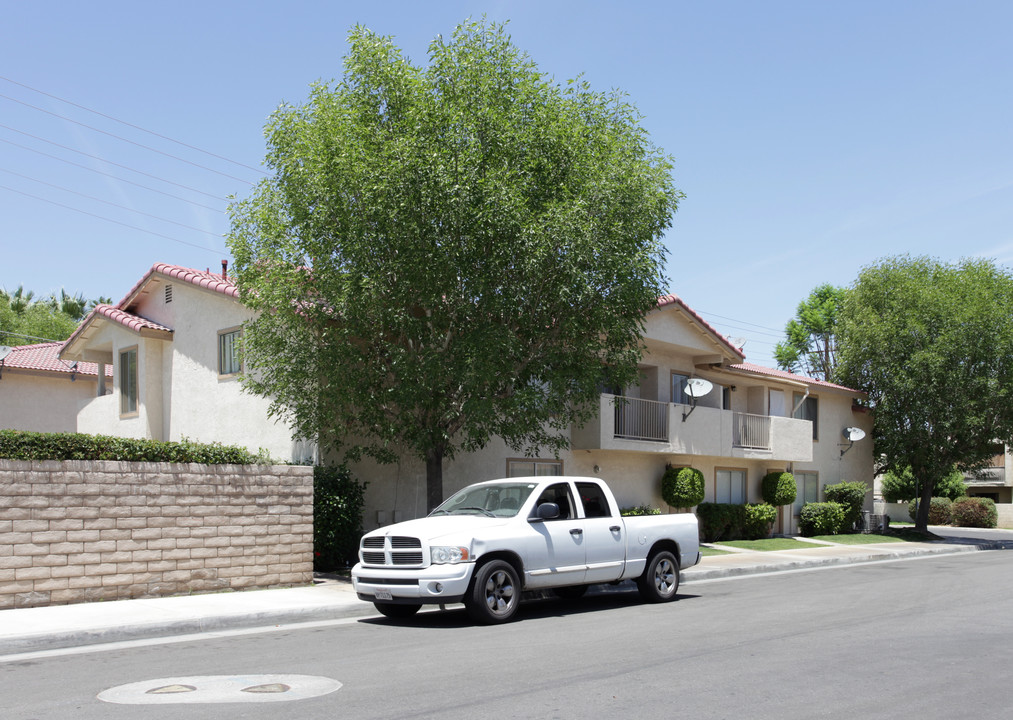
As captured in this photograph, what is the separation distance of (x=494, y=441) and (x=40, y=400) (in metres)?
15.7

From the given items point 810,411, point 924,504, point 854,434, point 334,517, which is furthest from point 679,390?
point 334,517

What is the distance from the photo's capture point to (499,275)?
52.7 ft

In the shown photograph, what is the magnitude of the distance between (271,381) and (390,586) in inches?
261

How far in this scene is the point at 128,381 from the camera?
24.1m

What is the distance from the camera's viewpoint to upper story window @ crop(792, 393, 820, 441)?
3412cm

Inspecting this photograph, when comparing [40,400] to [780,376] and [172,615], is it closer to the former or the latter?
[172,615]

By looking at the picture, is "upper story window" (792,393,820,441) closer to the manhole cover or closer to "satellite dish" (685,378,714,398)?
"satellite dish" (685,378,714,398)

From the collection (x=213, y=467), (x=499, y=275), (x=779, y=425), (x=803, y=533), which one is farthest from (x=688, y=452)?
(x=213, y=467)

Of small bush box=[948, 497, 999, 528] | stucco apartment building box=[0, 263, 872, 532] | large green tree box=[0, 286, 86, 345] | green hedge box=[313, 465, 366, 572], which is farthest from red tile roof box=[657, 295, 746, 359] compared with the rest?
large green tree box=[0, 286, 86, 345]

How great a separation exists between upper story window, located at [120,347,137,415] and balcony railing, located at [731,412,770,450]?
17.0 m

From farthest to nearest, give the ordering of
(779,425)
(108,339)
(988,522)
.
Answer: (988,522), (779,425), (108,339)

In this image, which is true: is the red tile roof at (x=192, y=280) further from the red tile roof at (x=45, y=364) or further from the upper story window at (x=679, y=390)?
the upper story window at (x=679, y=390)

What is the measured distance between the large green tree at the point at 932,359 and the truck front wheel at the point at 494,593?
943 inches

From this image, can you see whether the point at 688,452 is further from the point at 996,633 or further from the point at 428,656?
the point at 428,656
